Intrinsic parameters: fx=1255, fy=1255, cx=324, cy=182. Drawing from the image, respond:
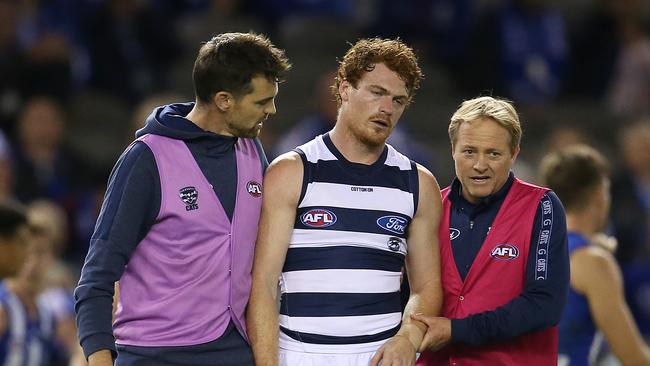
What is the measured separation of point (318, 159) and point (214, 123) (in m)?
0.44

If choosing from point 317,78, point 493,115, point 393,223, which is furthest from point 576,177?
point 317,78

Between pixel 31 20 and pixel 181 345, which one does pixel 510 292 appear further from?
pixel 31 20

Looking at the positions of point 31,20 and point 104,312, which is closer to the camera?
point 104,312

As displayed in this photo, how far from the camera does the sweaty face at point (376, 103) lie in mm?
4824

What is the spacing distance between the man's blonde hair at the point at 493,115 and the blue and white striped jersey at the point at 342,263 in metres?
0.40

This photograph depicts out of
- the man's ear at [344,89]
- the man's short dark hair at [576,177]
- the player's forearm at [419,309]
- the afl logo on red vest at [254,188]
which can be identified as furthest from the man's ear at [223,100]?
the man's short dark hair at [576,177]

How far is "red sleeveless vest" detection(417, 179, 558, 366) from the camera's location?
16.1 feet

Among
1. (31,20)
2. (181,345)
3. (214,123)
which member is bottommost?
(181,345)

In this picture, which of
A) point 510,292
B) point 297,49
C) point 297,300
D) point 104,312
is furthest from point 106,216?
point 297,49

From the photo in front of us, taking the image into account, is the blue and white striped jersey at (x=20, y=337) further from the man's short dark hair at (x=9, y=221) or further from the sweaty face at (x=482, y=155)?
the sweaty face at (x=482, y=155)

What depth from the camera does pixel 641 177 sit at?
10.4 m

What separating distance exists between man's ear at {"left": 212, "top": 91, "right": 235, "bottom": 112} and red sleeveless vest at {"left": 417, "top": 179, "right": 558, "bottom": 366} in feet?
3.38

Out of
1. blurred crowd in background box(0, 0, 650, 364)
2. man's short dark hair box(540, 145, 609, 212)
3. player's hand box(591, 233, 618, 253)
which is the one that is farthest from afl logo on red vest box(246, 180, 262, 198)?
blurred crowd in background box(0, 0, 650, 364)

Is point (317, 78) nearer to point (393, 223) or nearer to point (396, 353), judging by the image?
point (393, 223)
